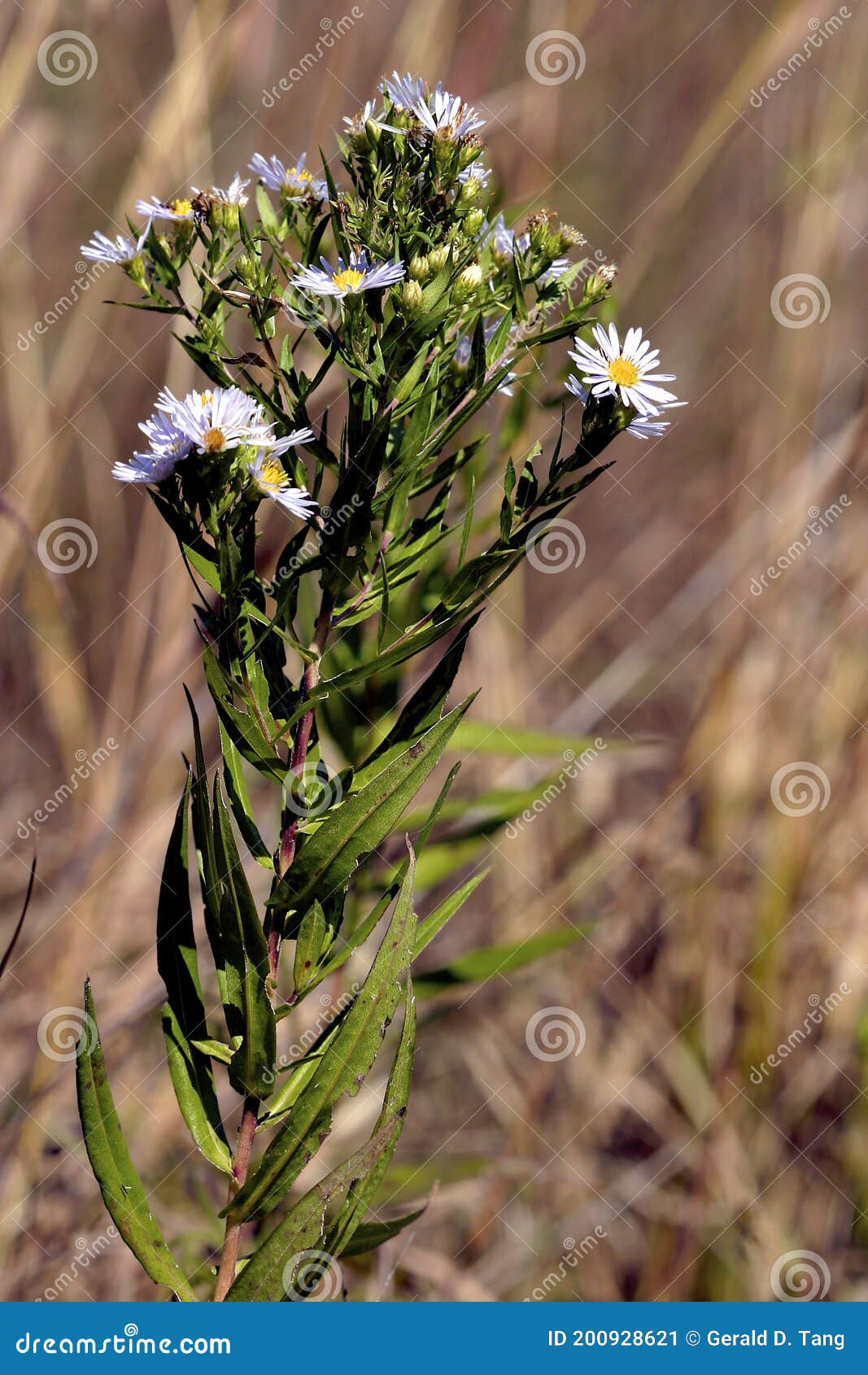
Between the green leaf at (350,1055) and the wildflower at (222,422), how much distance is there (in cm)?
34

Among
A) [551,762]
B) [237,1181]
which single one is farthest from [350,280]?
[551,762]

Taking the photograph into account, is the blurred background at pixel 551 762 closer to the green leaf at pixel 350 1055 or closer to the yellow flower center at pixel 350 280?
the green leaf at pixel 350 1055

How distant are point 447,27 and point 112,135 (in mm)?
1305

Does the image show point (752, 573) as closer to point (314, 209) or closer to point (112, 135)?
point (314, 209)

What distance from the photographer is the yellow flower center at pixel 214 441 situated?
2.52ft

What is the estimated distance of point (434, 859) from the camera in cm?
147

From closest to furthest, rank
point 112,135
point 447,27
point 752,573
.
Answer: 1. point 447,27
2. point 752,573
3. point 112,135

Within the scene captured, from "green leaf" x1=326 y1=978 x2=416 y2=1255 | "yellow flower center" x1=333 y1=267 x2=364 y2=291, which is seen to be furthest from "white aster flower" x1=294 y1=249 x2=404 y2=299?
"green leaf" x1=326 y1=978 x2=416 y2=1255

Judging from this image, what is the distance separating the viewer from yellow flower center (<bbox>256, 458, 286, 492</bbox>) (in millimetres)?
801

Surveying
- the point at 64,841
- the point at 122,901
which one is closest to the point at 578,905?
the point at 122,901

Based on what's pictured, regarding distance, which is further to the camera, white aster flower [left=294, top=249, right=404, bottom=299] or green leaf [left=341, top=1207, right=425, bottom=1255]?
green leaf [left=341, top=1207, right=425, bottom=1255]

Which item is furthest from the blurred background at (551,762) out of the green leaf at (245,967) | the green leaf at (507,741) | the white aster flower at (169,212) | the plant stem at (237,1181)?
the white aster flower at (169,212)

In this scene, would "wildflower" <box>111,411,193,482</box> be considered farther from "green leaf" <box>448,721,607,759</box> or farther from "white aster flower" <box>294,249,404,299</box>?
"green leaf" <box>448,721,607,759</box>

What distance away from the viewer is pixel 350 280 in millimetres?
797
